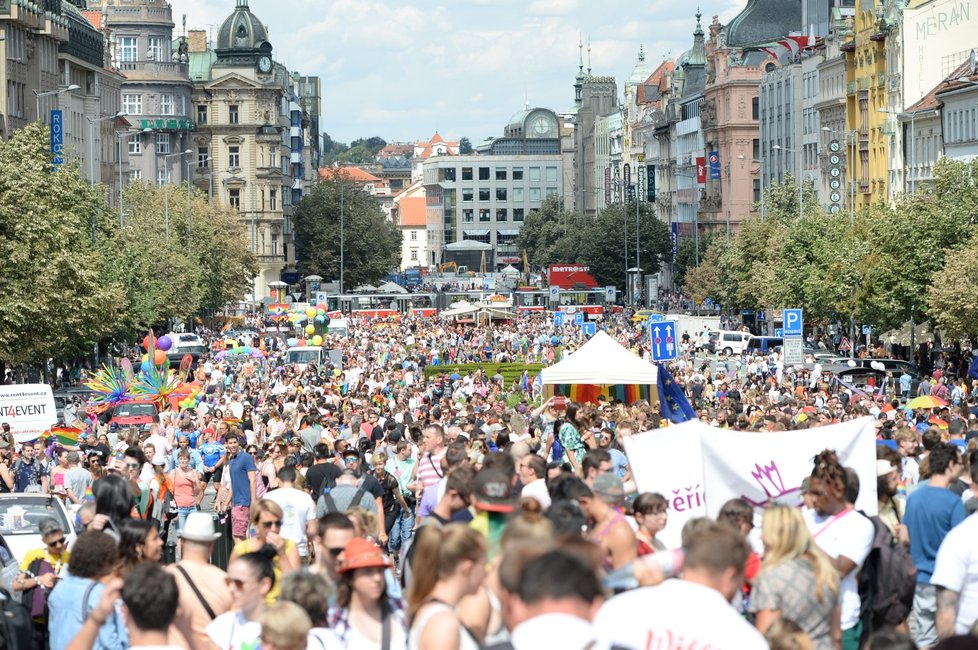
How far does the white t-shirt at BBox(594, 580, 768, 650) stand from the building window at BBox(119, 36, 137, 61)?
Answer: 12772cm

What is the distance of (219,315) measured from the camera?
102 metres

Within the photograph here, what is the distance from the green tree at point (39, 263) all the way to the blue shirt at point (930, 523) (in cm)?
3653

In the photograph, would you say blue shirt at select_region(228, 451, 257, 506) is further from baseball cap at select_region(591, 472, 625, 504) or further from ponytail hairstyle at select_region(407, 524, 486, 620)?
ponytail hairstyle at select_region(407, 524, 486, 620)

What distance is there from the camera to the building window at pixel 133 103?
5153 inches

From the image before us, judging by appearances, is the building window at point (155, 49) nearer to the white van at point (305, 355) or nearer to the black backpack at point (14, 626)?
the white van at point (305, 355)

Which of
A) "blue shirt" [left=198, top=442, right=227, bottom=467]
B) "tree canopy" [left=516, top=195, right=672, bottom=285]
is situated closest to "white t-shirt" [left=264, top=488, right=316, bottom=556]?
"blue shirt" [left=198, top=442, right=227, bottom=467]

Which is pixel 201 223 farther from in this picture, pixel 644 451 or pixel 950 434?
pixel 644 451

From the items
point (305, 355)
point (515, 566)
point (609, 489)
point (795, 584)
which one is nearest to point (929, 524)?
point (609, 489)

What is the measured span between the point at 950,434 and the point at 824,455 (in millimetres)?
10296

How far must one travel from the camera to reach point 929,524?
1177cm

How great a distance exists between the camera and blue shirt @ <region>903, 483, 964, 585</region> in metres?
11.7

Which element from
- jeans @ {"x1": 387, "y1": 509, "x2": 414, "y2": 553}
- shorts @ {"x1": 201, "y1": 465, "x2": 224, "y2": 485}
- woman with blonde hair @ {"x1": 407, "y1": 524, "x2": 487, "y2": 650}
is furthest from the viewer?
shorts @ {"x1": 201, "y1": 465, "x2": 224, "y2": 485}

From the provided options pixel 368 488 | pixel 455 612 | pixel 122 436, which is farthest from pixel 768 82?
pixel 455 612

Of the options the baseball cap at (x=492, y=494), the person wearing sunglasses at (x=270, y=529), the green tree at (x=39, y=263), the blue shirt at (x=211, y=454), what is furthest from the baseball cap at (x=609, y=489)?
the green tree at (x=39, y=263)
